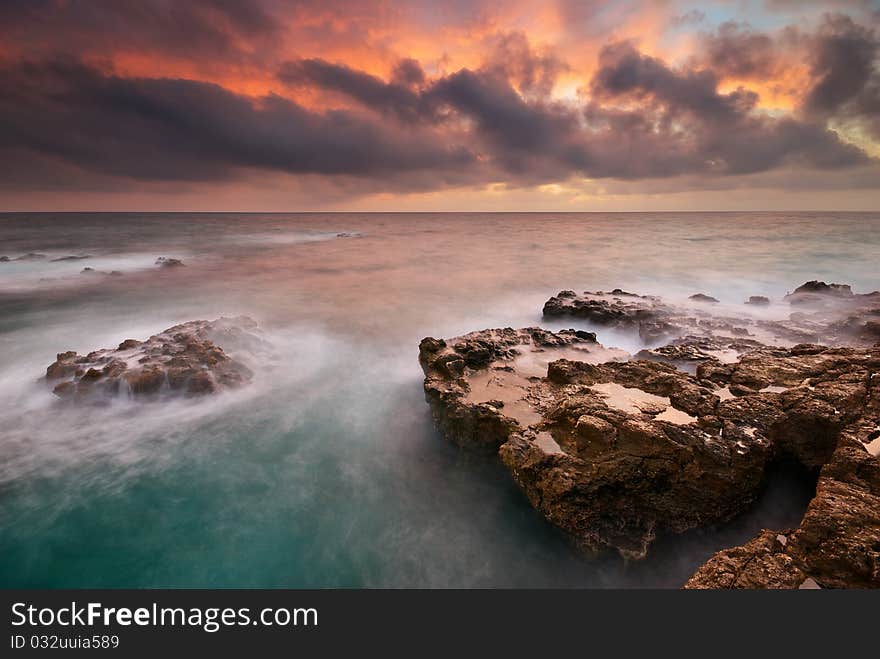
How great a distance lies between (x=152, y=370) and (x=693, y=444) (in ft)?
31.6

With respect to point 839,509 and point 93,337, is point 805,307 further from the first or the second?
point 93,337

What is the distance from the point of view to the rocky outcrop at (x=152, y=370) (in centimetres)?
757

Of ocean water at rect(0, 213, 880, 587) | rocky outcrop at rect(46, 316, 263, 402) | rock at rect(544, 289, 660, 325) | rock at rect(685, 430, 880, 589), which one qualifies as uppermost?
rock at rect(685, 430, 880, 589)

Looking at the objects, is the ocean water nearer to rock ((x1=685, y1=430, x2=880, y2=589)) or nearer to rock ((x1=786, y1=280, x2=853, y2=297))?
rock ((x1=685, y1=430, x2=880, y2=589))

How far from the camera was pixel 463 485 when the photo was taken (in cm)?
577

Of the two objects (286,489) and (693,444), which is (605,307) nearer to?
(693,444)

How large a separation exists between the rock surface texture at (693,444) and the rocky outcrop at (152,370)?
501cm

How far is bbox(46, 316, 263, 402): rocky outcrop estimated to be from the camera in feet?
24.8

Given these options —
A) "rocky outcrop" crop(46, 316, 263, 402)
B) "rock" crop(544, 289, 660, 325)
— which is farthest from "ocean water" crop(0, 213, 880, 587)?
"rock" crop(544, 289, 660, 325)

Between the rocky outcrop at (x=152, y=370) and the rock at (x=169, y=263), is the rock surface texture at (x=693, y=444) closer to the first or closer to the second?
the rocky outcrop at (x=152, y=370)

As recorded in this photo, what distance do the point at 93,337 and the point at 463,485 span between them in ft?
43.0

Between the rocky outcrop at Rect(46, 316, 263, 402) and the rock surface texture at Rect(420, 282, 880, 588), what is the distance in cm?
501

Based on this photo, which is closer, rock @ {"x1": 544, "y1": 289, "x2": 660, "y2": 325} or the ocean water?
the ocean water

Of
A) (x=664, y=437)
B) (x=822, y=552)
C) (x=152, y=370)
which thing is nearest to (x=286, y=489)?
(x=152, y=370)
